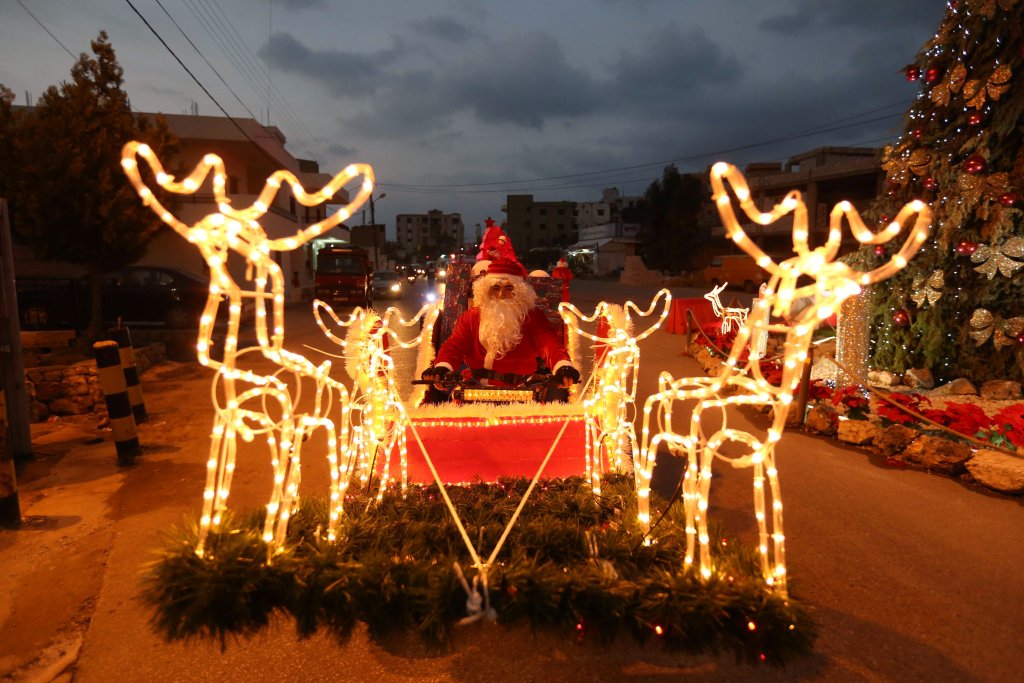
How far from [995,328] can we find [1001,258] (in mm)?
844

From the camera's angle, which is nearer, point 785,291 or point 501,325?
point 785,291

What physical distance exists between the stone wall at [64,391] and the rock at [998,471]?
9101 mm

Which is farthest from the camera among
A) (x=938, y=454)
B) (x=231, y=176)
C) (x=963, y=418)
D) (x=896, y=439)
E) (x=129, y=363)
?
(x=231, y=176)

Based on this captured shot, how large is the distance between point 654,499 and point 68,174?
10848 millimetres

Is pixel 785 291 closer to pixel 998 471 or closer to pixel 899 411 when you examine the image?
pixel 998 471

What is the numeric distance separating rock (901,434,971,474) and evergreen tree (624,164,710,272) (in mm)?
33525

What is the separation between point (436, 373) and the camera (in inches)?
184

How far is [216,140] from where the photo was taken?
21578mm

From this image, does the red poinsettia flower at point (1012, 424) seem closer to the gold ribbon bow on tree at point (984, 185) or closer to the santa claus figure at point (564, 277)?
the gold ribbon bow on tree at point (984, 185)

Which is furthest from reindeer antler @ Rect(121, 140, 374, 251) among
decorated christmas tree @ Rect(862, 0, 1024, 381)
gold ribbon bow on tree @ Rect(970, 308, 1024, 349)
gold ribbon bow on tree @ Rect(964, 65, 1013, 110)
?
gold ribbon bow on tree @ Rect(964, 65, 1013, 110)

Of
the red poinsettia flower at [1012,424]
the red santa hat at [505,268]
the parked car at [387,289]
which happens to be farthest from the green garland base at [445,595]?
the parked car at [387,289]

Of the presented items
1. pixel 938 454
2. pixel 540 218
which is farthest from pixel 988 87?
pixel 540 218

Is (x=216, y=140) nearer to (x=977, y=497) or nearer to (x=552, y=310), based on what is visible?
(x=552, y=310)

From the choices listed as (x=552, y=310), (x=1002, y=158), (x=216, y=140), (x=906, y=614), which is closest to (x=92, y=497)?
(x=552, y=310)
